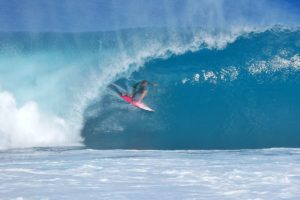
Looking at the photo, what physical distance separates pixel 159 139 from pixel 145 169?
9.14 ft

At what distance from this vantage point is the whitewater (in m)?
10.6

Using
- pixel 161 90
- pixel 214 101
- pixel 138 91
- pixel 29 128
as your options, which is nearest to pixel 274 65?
pixel 214 101

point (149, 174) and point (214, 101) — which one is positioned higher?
point (214, 101)

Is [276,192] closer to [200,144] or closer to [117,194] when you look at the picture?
[117,194]

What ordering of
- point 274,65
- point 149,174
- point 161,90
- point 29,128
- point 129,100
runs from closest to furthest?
point 149,174
point 129,100
point 29,128
point 161,90
point 274,65

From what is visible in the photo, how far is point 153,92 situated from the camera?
12.1 metres

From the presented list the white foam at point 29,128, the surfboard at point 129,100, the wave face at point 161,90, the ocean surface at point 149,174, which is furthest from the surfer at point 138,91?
the white foam at point 29,128

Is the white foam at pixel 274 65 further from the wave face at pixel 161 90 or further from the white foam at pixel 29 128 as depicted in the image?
the white foam at pixel 29 128

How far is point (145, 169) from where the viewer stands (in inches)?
336

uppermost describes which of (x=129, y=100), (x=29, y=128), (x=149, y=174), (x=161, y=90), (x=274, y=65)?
(x=274, y=65)

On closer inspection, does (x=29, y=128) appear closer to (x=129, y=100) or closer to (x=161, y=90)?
(x=129, y=100)

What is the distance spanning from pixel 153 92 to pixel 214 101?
144 centimetres

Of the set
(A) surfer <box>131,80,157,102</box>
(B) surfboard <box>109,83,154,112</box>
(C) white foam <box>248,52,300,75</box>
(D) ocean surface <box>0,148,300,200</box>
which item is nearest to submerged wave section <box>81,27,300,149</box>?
(C) white foam <box>248,52,300,75</box>

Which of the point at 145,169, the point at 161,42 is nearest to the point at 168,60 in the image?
the point at 161,42
